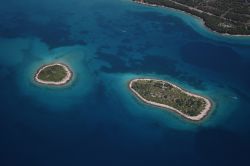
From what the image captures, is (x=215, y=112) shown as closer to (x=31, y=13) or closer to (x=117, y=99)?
(x=117, y=99)

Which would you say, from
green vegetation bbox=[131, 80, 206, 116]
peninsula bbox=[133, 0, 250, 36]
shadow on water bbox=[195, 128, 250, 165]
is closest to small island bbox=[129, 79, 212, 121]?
green vegetation bbox=[131, 80, 206, 116]

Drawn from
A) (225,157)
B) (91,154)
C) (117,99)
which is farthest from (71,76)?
(225,157)

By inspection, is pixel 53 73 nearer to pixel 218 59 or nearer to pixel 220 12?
pixel 218 59

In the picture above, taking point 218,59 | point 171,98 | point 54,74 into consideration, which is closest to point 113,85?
point 171,98

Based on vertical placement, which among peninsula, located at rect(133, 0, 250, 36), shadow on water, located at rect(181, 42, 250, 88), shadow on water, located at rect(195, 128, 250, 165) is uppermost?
peninsula, located at rect(133, 0, 250, 36)

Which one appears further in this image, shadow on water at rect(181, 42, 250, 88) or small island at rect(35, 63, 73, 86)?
shadow on water at rect(181, 42, 250, 88)

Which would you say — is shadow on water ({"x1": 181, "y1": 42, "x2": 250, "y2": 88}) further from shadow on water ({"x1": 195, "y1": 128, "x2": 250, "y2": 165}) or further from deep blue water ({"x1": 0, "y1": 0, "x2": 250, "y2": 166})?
shadow on water ({"x1": 195, "y1": 128, "x2": 250, "y2": 165})

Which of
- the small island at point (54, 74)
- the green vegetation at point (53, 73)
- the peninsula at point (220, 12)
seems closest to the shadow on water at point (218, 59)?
the peninsula at point (220, 12)
